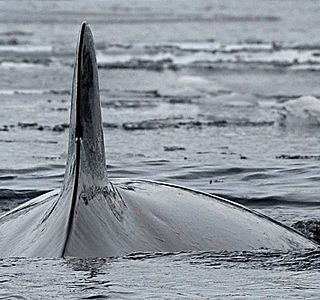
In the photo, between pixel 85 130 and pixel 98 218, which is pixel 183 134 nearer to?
pixel 85 130

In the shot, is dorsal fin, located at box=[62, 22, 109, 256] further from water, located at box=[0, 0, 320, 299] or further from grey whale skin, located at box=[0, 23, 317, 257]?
water, located at box=[0, 0, 320, 299]

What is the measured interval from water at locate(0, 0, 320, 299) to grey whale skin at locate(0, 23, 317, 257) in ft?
0.25

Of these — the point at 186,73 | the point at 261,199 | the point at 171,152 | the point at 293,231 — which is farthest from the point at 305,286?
the point at 186,73

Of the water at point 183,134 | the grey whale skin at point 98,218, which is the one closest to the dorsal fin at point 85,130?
the grey whale skin at point 98,218

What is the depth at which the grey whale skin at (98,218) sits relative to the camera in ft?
15.4

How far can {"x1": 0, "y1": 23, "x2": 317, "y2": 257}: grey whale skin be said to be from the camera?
4703mm

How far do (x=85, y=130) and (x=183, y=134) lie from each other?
8.00 metres

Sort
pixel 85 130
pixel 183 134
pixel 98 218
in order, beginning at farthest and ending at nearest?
pixel 183 134 < pixel 85 130 < pixel 98 218

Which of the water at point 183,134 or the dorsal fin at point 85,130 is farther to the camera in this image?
→ the dorsal fin at point 85,130

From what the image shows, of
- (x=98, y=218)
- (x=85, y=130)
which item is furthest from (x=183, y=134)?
(x=98, y=218)

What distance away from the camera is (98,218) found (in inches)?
188

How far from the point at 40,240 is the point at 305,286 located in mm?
1212

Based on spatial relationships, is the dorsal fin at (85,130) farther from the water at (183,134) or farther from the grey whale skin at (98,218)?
the water at (183,134)

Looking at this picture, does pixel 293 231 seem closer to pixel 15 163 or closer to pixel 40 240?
pixel 40 240
